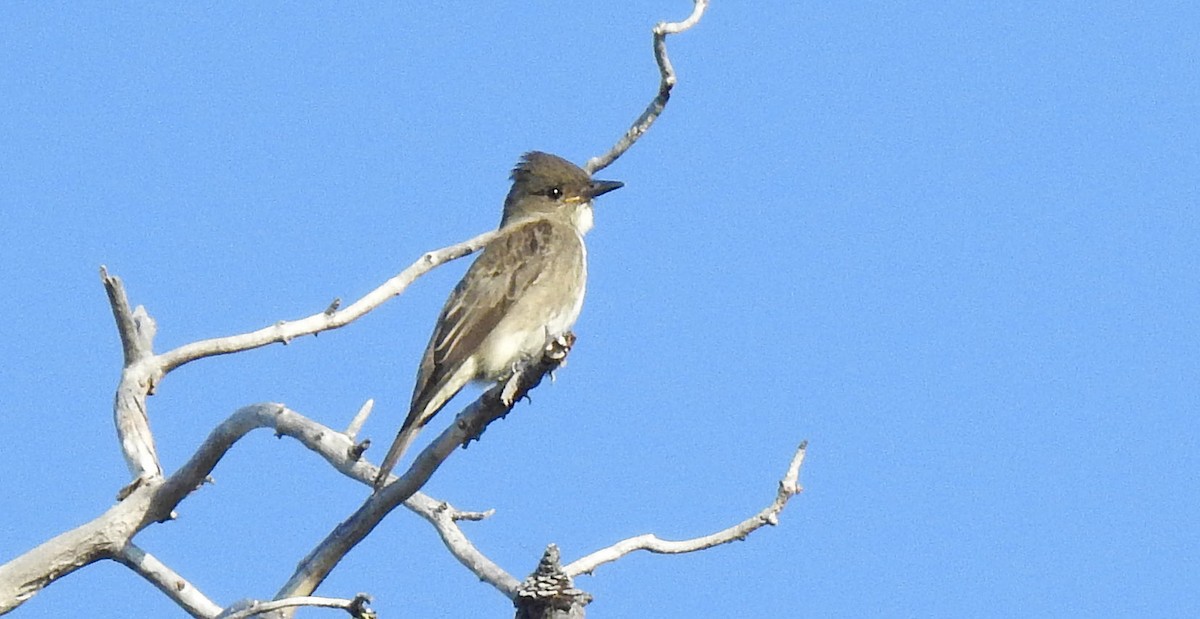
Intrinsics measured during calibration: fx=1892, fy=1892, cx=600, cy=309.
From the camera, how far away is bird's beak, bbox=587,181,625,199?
10336 mm

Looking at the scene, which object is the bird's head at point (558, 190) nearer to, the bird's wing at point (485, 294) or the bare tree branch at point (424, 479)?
the bird's wing at point (485, 294)

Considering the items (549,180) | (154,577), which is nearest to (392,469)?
(154,577)

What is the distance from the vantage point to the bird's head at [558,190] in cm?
1046

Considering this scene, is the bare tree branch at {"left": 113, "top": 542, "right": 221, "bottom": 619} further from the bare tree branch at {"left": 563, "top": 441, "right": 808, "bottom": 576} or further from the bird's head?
the bird's head

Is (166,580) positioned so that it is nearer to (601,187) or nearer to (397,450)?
(397,450)

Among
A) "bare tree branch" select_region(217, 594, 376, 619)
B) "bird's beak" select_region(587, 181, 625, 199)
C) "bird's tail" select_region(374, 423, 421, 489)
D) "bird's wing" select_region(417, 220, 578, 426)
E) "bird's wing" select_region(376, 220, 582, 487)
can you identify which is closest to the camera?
"bare tree branch" select_region(217, 594, 376, 619)

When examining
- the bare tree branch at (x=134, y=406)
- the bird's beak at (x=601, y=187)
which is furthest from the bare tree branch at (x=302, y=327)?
the bird's beak at (x=601, y=187)

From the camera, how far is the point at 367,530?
7168 millimetres

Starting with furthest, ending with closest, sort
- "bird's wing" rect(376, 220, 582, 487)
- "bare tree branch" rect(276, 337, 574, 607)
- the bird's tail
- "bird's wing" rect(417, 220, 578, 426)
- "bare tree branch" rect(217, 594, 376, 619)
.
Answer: "bird's wing" rect(417, 220, 578, 426), "bird's wing" rect(376, 220, 582, 487), the bird's tail, "bare tree branch" rect(276, 337, 574, 607), "bare tree branch" rect(217, 594, 376, 619)

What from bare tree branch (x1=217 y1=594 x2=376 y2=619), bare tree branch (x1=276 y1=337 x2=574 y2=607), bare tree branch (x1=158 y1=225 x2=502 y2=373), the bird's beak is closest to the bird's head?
the bird's beak

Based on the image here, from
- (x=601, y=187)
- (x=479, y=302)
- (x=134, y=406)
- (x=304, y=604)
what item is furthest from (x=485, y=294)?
(x=304, y=604)

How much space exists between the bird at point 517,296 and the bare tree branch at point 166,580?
3.30 ft

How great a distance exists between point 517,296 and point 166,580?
8.04 feet

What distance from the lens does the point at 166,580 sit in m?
7.64
